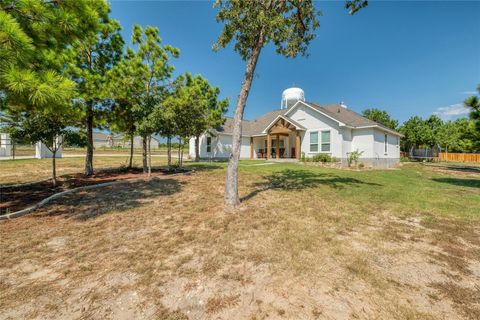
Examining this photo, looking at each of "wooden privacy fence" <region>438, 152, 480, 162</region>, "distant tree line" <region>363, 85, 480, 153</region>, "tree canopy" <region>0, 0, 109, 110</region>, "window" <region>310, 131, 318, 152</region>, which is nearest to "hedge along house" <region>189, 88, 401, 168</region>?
"window" <region>310, 131, 318, 152</region>

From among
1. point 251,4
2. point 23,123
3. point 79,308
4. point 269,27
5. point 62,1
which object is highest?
point 251,4

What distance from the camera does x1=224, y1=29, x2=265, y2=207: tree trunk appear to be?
618 centimetres

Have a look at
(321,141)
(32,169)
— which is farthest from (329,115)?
(32,169)

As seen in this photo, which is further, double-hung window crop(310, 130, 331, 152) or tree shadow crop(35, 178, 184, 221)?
double-hung window crop(310, 130, 331, 152)

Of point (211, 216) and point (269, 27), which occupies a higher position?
point (269, 27)

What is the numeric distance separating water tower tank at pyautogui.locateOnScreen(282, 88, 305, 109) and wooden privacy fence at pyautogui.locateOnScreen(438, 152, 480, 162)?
28.0 metres

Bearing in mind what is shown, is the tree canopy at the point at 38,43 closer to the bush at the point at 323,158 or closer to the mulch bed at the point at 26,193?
the mulch bed at the point at 26,193

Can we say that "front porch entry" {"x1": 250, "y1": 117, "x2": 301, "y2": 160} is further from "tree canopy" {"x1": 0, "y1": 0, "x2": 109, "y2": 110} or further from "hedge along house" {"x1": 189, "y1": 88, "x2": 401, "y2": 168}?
"tree canopy" {"x1": 0, "y1": 0, "x2": 109, "y2": 110}

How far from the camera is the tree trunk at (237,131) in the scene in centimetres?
618

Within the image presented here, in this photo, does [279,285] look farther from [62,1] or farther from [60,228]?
[62,1]

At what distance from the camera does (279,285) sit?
8.95 feet

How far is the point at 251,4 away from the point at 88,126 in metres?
10.1

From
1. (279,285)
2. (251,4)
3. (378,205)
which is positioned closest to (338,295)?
(279,285)

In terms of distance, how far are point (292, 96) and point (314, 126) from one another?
944cm
